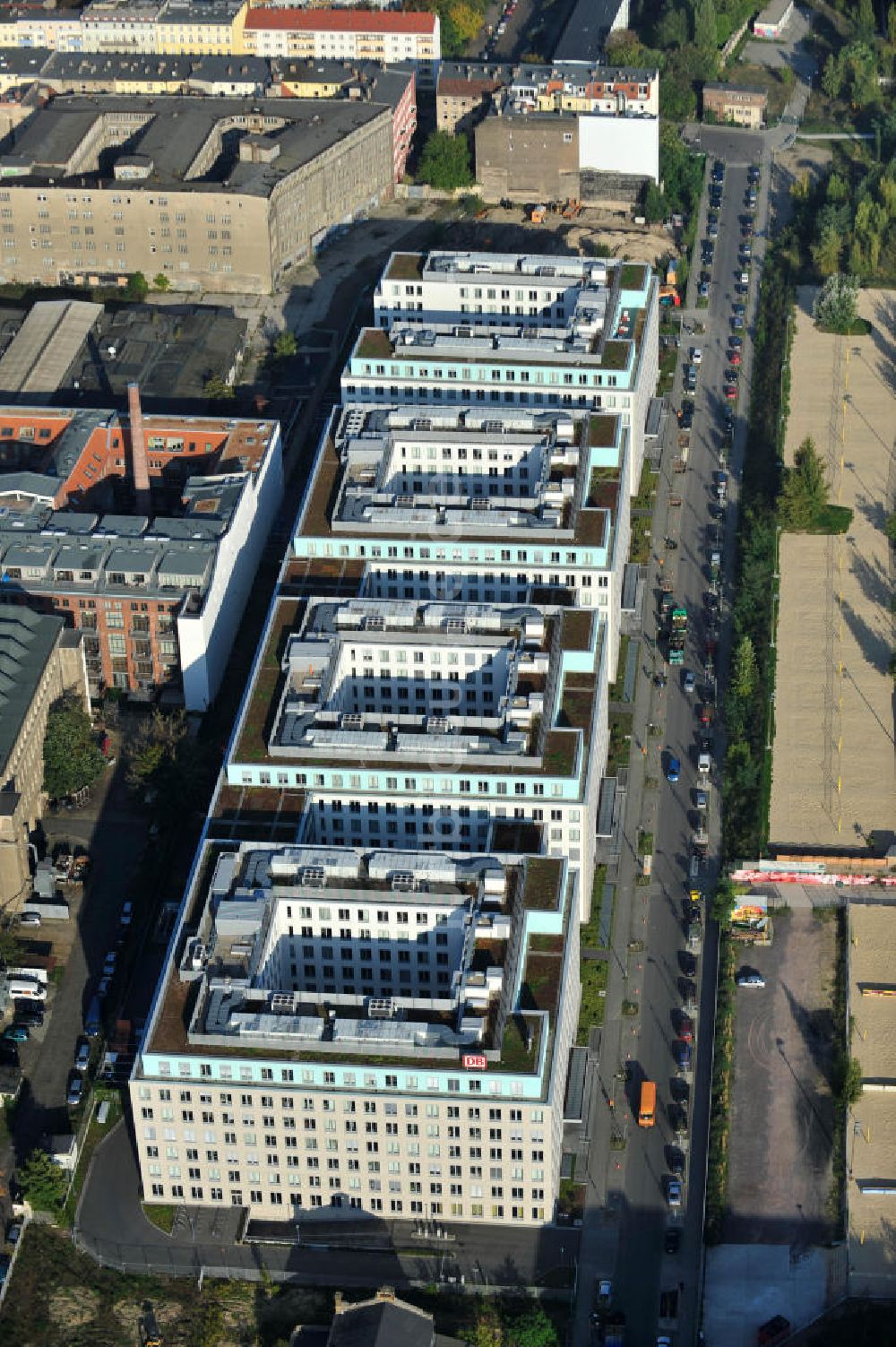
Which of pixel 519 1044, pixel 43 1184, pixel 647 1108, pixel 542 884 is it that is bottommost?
pixel 647 1108

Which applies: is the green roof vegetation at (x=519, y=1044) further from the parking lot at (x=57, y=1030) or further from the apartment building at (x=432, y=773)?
the parking lot at (x=57, y=1030)

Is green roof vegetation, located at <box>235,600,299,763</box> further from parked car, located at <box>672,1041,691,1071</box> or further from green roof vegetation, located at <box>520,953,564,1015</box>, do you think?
parked car, located at <box>672,1041,691,1071</box>

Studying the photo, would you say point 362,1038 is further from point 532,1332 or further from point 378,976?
point 532,1332

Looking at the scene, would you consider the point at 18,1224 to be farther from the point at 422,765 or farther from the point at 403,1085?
the point at 422,765

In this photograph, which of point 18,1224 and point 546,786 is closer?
point 18,1224

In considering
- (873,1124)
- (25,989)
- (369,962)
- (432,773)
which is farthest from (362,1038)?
(873,1124)

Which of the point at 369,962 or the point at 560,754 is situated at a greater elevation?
the point at 560,754

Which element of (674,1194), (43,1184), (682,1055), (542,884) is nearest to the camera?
(43,1184)

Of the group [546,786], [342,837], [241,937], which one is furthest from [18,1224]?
[546,786]
